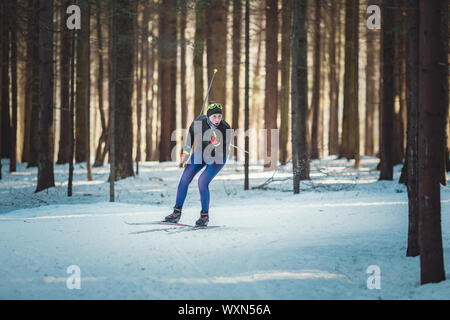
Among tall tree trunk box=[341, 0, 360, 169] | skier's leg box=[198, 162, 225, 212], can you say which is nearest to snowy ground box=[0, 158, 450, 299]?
skier's leg box=[198, 162, 225, 212]

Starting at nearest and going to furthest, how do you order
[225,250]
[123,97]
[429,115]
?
[429,115] → [225,250] → [123,97]

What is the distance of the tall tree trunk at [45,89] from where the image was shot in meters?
13.4

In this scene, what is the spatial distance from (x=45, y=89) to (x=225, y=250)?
31.2 feet

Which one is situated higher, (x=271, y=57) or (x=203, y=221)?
(x=271, y=57)

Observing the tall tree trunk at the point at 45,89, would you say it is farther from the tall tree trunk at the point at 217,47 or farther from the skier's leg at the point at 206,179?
the skier's leg at the point at 206,179

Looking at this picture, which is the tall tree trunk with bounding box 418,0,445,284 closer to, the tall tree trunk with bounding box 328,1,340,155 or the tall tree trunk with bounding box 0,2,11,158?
the tall tree trunk with bounding box 0,2,11,158

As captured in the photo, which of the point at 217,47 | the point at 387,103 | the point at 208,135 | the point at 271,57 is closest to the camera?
the point at 208,135

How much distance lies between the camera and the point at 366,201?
10.1 m

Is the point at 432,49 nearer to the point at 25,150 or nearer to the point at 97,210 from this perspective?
the point at 97,210

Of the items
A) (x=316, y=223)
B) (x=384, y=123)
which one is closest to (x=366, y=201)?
(x=316, y=223)

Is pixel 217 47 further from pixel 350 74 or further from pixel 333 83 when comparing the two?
pixel 333 83

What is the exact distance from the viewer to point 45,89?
13.5 m

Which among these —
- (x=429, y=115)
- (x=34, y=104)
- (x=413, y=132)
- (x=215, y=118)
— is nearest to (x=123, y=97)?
(x=34, y=104)
